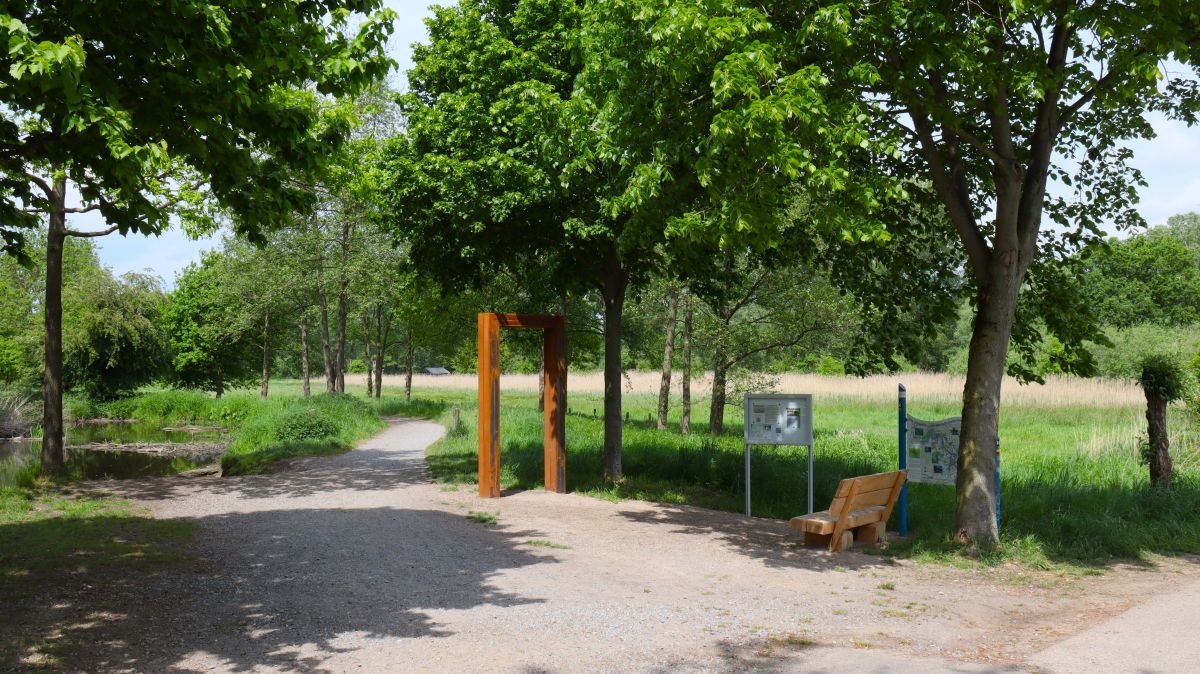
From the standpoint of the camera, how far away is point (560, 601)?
695 cm

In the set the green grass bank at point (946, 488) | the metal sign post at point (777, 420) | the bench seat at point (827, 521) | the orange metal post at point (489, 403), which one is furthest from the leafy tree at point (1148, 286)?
the orange metal post at point (489, 403)

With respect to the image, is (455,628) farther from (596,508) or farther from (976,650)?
(596,508)

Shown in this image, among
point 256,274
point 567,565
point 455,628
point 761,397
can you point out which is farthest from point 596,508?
point 256,274

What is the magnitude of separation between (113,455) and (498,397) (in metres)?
14.8

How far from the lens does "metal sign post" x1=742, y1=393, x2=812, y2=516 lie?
36.5ft

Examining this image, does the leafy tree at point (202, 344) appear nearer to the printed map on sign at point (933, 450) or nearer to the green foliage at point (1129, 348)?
the printed map on sign at point (933, 450)

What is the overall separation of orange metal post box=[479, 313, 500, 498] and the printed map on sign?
5541 millimetres

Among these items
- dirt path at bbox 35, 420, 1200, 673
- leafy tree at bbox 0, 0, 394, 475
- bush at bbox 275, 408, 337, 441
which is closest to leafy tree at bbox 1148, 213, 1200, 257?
bush at bbox 275, 408, 337, 441

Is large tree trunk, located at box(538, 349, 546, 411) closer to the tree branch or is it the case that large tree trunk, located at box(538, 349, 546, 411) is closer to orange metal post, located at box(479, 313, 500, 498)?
orange metal post, located at box(479, 313, 500, 498)

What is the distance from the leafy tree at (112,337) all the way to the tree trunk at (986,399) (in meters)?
30.8

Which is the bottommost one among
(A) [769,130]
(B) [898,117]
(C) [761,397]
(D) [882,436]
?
(D) [882,436]

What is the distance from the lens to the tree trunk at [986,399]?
9227 mm

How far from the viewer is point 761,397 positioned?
11.4 metres

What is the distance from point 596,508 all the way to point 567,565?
138 inches
